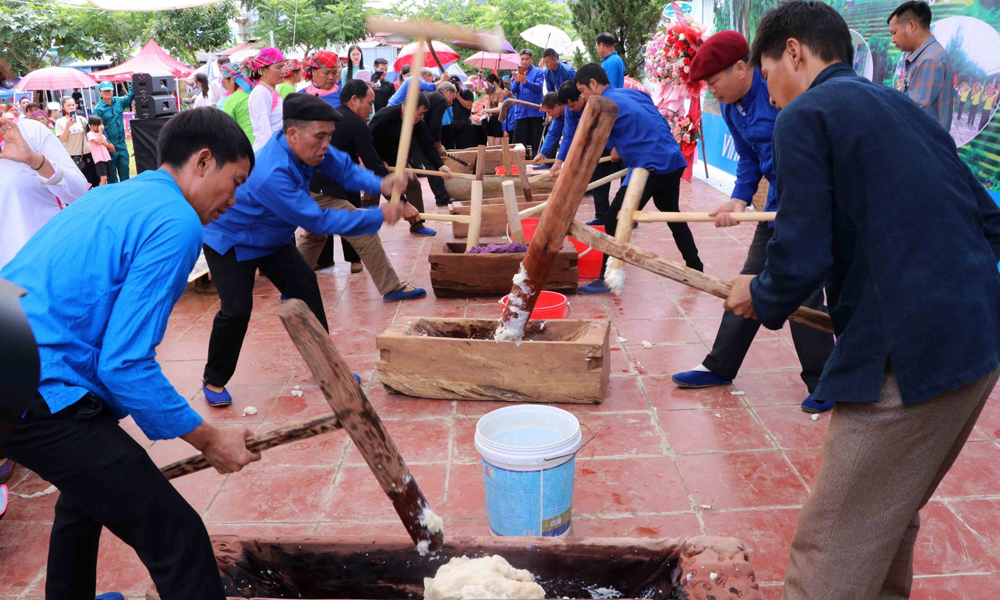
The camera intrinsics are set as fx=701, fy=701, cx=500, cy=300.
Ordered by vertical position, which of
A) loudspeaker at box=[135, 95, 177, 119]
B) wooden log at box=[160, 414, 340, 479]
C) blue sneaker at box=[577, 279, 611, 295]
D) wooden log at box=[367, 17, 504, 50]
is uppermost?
wooden log at box=[367, 17, 504, 50]

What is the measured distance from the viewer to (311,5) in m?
40.4

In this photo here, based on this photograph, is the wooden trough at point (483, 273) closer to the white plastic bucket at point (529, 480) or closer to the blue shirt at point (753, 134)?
the blue shirt at point (753, 134)

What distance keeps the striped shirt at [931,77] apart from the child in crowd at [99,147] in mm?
12540

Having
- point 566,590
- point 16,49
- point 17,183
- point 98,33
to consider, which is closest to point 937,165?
point 566,590


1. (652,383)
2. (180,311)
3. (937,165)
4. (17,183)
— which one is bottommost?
(180,311)

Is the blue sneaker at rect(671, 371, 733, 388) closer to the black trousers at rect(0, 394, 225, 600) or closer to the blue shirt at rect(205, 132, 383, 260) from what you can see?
the blue shirt at rect(205, 132, 383, 260)

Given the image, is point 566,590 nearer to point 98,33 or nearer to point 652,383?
point 652,383

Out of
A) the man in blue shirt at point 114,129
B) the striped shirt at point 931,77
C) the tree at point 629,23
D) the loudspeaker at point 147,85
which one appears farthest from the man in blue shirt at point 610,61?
the man in blue shirt at point 114,129

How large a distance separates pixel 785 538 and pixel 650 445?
0.96 metres

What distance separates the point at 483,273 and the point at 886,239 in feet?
15.8

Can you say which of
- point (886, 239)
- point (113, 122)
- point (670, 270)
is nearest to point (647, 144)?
point (670, 270)

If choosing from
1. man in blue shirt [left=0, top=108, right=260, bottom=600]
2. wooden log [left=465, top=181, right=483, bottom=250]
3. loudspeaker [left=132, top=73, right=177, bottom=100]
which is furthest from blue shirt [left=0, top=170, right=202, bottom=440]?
loudspeaker [left=132, top=73, right=177, bottom=100]

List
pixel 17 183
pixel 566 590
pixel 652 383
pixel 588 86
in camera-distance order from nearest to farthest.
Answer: pixel 566 590 < pixel 17 183 < pixel 652 383 < pixel 588 86

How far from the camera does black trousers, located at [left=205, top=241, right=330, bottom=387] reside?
4438 millimetres
